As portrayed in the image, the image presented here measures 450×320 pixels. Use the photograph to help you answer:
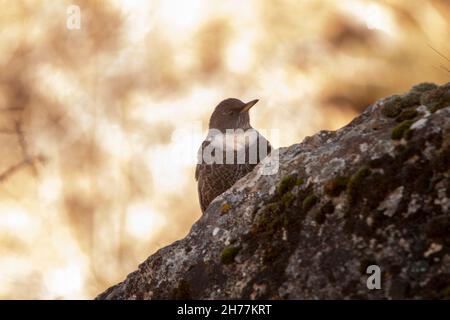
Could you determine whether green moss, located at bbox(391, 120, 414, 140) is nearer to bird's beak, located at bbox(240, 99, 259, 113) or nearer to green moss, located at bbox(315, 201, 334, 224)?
green moss, located at bbox(315, 201, 334, 224)

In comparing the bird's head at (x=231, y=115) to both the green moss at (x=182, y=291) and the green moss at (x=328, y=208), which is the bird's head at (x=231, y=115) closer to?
the green moss at (x=182, y=291)

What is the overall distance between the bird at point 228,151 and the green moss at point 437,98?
2.77m

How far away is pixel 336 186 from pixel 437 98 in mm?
1174

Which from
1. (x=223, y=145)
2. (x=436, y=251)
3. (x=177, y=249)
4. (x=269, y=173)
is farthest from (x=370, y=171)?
(x=223, y=145)

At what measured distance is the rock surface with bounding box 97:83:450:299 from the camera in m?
4.16

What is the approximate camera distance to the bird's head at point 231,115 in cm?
865

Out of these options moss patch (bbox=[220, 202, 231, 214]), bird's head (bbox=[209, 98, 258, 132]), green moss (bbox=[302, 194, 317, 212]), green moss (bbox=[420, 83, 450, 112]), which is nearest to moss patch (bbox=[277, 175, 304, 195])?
green moss (bbox=[302, 194, 317, 212])

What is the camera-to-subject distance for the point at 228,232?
5.35m

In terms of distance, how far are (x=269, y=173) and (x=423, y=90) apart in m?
1.50

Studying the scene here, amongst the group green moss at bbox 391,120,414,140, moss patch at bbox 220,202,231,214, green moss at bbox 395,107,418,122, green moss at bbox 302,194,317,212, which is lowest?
green moss at bbox 302,194,317,212

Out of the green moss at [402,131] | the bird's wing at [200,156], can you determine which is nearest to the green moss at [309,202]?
the green moss at [402,131]

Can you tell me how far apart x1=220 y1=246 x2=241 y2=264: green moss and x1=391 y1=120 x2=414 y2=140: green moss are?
→ 1.49m

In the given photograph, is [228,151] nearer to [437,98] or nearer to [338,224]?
[437,98]
